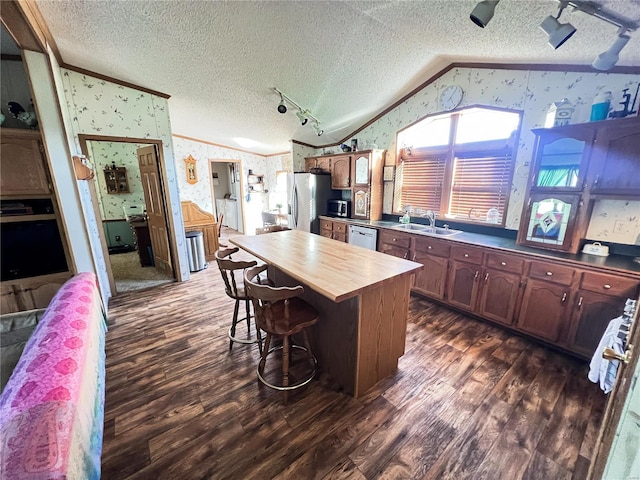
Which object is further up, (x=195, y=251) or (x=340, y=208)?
(x=340, y=208)

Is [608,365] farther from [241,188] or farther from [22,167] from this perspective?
[241,188]

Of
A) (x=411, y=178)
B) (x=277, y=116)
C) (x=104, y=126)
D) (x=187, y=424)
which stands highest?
(x=277, y=116)

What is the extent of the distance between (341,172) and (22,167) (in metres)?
3.90

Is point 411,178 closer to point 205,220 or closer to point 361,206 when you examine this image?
point 361,206

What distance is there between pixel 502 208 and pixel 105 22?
4402mm

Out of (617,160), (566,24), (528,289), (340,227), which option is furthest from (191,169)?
(617,160)

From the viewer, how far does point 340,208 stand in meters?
4.73

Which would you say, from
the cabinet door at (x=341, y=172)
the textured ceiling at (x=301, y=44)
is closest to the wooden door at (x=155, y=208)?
the textured ceiling at (x=301, y=44)

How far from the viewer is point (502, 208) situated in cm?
307

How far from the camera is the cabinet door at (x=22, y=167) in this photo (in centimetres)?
214

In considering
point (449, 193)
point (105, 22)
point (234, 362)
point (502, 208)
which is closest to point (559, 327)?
point (502, 208)

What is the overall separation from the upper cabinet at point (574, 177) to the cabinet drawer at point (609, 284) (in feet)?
1.15

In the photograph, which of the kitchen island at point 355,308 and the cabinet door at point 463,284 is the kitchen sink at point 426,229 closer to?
the cabinet door at point 463,284

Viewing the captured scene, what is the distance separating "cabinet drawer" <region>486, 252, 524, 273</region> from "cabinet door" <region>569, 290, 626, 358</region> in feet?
1.49
